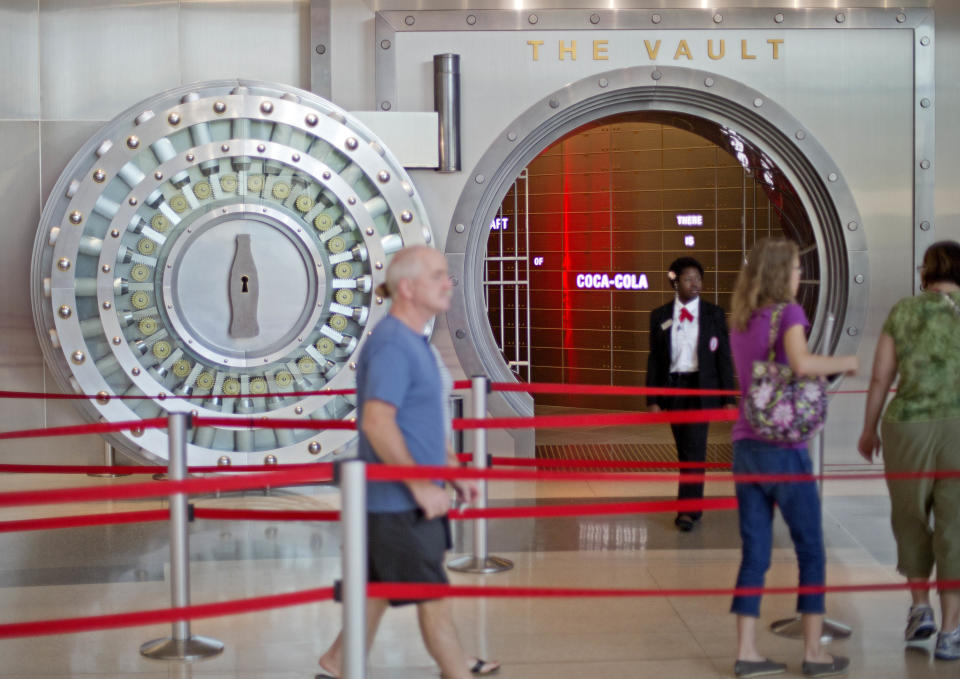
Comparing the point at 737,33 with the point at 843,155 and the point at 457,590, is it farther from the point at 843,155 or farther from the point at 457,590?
the point at 457,590

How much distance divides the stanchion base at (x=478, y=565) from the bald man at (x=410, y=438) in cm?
148

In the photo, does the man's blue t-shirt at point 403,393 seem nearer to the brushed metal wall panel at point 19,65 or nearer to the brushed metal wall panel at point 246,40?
the brushed metal wall panel at point 246,40

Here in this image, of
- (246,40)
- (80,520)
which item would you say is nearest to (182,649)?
(80,520)

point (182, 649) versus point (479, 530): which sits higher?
point (479, 530)

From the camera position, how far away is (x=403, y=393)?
103 inches

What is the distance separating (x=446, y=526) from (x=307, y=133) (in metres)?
3.32

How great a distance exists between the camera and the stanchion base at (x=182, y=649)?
340 centimetres

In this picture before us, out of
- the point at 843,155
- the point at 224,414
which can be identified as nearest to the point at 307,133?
the point at 224,414

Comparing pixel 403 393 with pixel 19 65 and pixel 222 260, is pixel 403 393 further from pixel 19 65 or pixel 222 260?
pixel 19 65

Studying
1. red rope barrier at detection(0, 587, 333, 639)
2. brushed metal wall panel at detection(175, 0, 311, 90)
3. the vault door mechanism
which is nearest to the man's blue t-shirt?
red rope barrier at detection(0, 587, 333, 639)

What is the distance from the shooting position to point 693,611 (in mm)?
3791

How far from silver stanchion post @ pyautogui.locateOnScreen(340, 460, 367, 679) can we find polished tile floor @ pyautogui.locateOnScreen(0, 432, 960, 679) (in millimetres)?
718

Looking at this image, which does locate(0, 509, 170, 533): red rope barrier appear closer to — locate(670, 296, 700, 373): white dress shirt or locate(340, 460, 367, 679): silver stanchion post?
locate(340, 460, 367, 679): silver stanchion post

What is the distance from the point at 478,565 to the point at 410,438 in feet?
5.53
